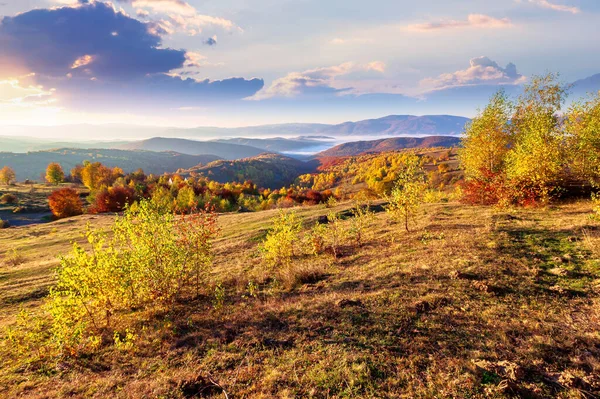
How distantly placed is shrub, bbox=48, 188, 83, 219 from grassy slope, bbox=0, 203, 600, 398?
282 feet

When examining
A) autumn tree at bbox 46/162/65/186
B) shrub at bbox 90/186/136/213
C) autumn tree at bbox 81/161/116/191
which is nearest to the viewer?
shrub at bbox 90/186/136/213

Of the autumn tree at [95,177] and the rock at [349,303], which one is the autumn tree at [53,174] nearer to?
the autumn tree at [95,177]

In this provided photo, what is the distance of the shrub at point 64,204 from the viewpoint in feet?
283

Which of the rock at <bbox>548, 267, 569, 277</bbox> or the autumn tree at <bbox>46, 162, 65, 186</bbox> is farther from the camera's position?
the autumn tree at <bbox>46, 162, 65, 186</bbox>

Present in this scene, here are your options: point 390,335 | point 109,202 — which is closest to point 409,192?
point 390,335

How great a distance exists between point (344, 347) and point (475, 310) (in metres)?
6.39

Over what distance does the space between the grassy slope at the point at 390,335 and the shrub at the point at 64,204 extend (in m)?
86.1

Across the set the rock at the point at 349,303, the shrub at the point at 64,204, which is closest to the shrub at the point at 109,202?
the shrub at the point at 64,204

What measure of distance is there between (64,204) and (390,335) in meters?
111

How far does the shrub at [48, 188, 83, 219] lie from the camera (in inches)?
3396

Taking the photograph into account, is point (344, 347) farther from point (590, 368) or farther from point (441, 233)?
point (441, 233)

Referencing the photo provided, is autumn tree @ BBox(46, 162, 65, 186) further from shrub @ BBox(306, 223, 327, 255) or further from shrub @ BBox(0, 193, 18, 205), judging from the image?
shrub @ BBox(306, 223, 327, 255)

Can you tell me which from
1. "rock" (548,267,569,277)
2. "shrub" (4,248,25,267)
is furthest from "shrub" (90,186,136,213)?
"rock" (548,267,569,277)

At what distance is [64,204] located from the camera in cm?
8744
